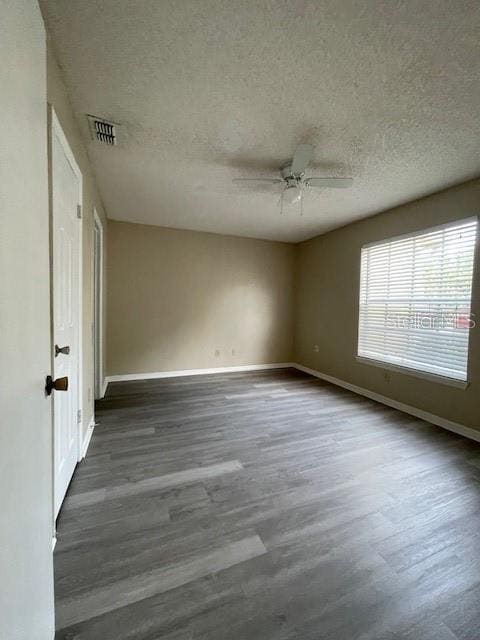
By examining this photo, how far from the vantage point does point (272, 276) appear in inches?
208

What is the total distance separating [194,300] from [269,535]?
3.69 m

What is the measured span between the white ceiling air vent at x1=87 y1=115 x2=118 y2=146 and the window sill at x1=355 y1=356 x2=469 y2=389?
381 cm

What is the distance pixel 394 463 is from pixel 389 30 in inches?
109

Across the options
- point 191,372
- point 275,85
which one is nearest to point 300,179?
point 275,85

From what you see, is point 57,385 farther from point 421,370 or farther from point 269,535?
point 421,370

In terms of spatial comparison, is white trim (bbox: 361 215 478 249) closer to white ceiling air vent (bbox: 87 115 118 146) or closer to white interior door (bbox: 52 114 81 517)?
white ceiling air vent (bbox: 87 115 118 146)

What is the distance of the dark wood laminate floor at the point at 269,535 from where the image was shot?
1.09 meters

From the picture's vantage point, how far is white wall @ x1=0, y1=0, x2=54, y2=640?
585 millimetres

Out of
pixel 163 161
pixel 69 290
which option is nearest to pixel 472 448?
pixel 69 290

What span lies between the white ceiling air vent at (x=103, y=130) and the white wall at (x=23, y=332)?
1180 mm

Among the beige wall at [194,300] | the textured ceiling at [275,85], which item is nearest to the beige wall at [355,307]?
the textured ceiling at [275,85]

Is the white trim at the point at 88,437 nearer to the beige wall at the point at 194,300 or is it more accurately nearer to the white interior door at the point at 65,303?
the white interior door at the point at 65,303

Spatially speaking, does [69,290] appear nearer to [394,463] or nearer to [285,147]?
[285,147]

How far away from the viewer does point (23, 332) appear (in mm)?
692
